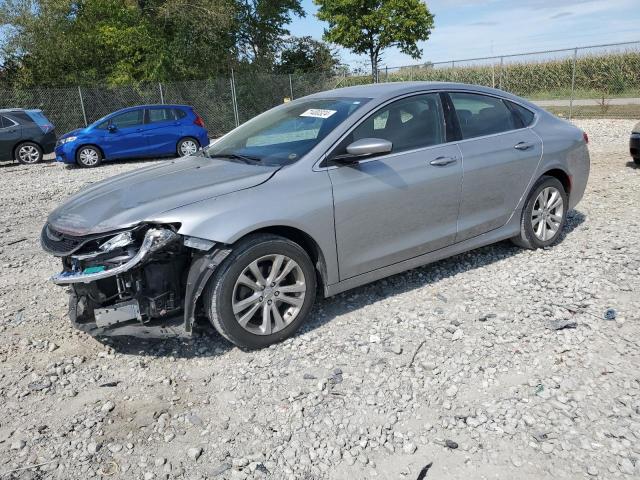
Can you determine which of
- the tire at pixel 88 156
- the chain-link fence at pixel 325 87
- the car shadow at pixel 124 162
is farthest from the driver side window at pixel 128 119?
the chain-link fence at pixel 325 87

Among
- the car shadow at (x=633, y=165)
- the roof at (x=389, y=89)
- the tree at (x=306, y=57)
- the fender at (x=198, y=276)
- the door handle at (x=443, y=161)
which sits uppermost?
the tree at (x=306, y=57)

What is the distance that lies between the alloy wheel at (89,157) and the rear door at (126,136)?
10.5 inches

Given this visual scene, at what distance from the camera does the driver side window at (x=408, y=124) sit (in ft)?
13.5

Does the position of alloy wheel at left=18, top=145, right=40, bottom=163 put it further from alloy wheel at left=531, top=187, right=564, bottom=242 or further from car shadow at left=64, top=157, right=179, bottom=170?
alloy wheel at left=531, top=187, right=564, bottom=242

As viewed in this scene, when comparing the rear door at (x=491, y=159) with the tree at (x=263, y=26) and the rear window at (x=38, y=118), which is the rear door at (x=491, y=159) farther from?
the tree at (x=263, y=26)

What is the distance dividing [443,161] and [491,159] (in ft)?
1.91

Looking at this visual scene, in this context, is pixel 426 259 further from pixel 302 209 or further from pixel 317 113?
pixel 317 113

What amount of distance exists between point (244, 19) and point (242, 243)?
82.7ft

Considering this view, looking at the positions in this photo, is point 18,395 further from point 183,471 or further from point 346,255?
point 346,255

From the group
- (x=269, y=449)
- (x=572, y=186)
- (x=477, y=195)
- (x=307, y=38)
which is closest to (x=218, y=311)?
(x=269, y=449)

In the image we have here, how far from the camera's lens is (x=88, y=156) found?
13.9 meters

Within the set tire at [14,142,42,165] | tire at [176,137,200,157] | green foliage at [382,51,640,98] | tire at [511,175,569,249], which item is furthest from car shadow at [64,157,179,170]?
green foliage at [382,51,640,98]

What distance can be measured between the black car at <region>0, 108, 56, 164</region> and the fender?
13945mm

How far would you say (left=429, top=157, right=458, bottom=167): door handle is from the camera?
4.33 m
